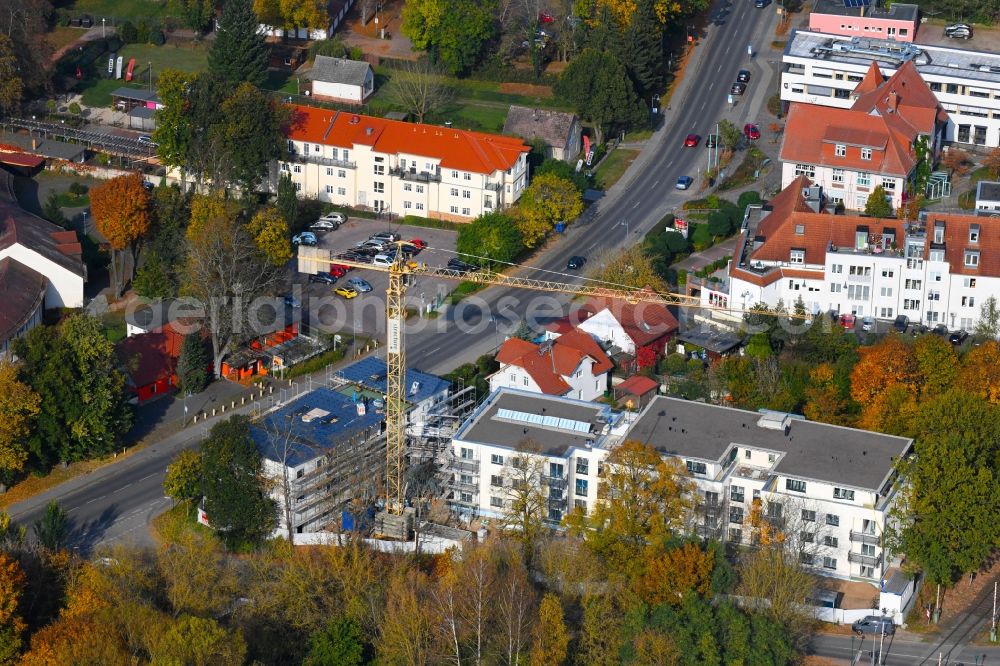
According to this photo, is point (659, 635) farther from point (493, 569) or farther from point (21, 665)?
point (21, 665)

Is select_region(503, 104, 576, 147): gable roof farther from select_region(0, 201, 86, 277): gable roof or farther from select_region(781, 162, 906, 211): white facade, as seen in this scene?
select_region(0, 201, 86, 277): gable roof

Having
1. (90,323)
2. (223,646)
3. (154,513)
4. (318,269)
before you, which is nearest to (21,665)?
(223,646)

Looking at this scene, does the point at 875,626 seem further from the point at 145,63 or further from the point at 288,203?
the point at 145,63

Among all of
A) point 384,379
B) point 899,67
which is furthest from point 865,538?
point 899,67

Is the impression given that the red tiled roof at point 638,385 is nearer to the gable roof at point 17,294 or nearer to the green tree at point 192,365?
the green tree at point 192,365

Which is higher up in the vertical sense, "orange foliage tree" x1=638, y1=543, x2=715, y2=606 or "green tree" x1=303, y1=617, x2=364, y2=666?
"orange foliage tree" x1=638, y1=543, x2=715, y2=606

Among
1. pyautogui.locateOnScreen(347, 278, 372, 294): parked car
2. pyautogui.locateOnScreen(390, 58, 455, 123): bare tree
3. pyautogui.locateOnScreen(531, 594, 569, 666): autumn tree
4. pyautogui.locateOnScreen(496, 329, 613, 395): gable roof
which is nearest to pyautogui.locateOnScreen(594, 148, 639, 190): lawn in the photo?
pyautogui.locateOnScreen(390, 58, 455, 123): bare tree

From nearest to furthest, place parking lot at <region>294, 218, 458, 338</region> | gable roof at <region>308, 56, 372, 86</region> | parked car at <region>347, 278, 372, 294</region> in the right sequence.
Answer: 1. parking lot at <region>294, 218, 458, 338</region>
2. parked car at <region>347, 278, 372, 294</region>
3. gable roof at <region>308, 56, 372, 86</region>
